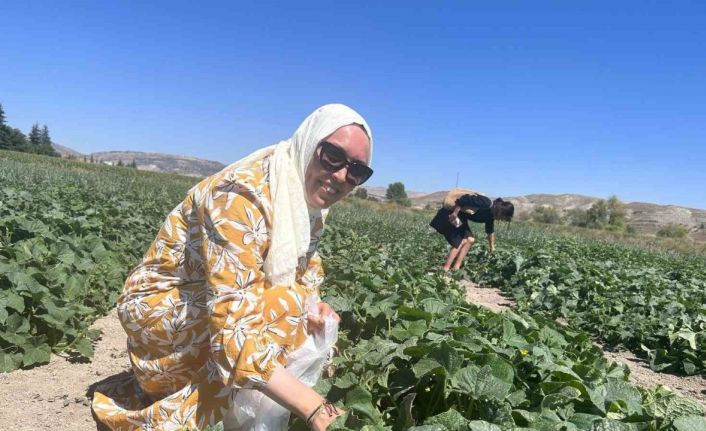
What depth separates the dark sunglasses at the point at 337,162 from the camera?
1939 mm

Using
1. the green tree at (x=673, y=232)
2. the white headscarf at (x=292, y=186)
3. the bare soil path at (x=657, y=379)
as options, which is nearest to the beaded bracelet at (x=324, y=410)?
the white headscarf at (x=292, y=186)

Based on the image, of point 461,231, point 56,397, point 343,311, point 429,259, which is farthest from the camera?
point 429,259

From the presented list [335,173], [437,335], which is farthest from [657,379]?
[335,173]

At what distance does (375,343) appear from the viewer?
6.94 feet

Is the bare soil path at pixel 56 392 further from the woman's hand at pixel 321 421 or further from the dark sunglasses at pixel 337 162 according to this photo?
the dark sunglasses at pixel 337 162

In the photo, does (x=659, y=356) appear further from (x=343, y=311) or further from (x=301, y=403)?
(x=301, y=403)

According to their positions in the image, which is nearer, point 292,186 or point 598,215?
point 292,186

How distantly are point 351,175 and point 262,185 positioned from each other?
13.9 inches

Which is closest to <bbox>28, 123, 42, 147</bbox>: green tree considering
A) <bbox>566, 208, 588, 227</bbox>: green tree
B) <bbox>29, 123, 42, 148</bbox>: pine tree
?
<bbox>29, 123, 42, 148</bbox>: pine tree

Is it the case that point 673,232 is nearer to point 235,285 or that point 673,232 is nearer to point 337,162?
point 337,162

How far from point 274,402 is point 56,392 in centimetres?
160

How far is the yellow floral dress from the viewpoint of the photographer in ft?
5.50

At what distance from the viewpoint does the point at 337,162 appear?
1.96 metres

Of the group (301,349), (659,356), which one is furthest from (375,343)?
(659,356)
